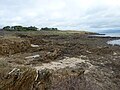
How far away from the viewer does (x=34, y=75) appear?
387 inches

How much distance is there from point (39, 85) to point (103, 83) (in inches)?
260

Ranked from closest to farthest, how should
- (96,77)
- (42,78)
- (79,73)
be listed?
(42,78) < (79,73) < (96,77)

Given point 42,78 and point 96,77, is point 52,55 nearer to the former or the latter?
point 96,77

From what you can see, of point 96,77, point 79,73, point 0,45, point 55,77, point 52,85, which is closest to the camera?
point 52,85

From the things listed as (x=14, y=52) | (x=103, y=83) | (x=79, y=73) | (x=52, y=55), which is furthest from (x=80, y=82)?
(x=14, y=52)

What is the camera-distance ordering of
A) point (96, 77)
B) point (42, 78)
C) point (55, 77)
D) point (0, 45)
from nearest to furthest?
point (42, 78)
point (55, 77)
point (96, 77)
point (0, 45)

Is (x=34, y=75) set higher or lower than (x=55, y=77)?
higher

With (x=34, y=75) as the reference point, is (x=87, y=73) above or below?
below

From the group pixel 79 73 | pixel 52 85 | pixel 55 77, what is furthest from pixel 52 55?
pixel 52 85

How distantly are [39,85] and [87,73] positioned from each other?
7.02 metres

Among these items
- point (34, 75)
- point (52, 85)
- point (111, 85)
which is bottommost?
point (111, 85)

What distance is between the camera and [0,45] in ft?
68.8

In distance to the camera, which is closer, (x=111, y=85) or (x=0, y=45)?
(x=111, y=85)

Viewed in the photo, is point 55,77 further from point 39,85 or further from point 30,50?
point 30,50
